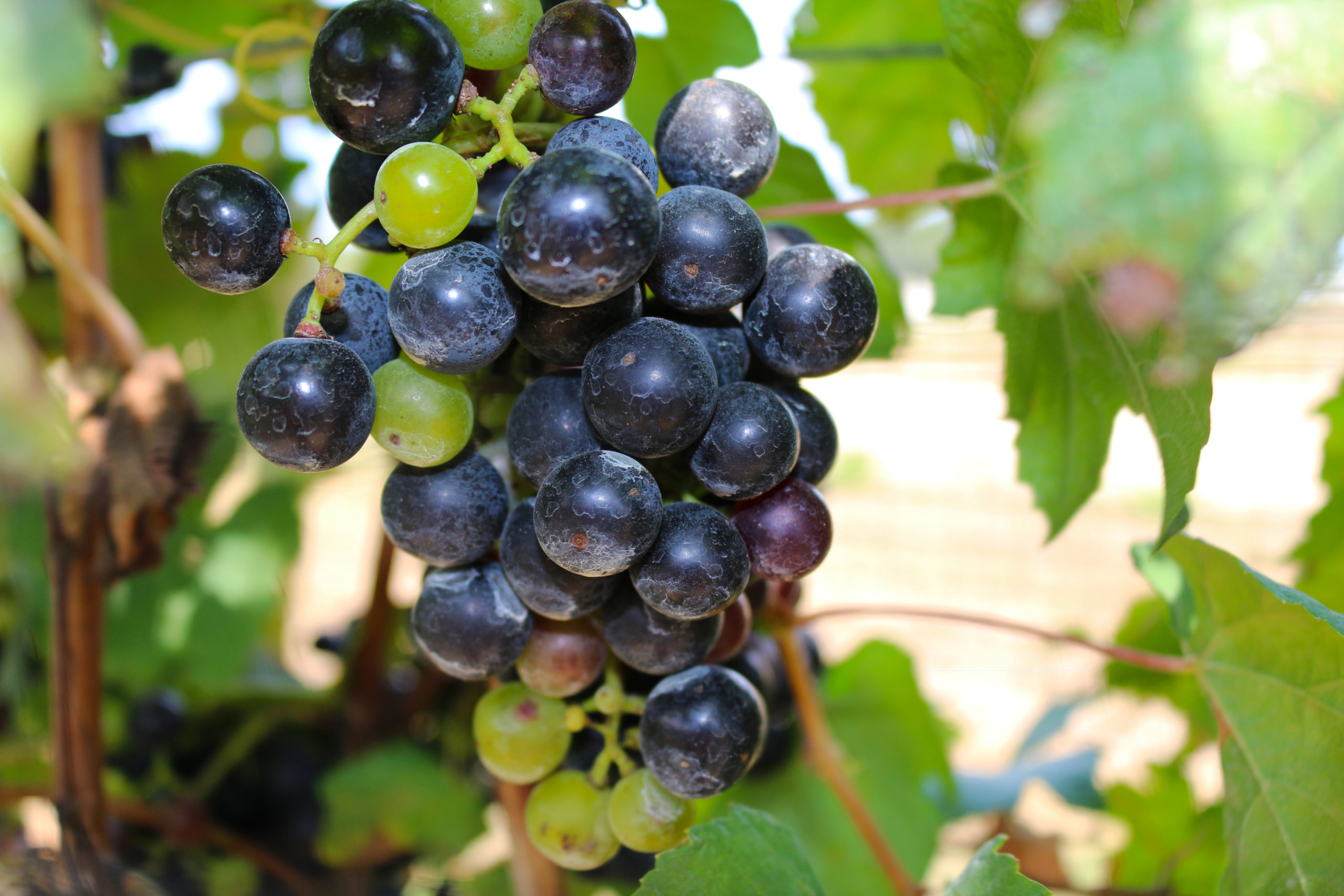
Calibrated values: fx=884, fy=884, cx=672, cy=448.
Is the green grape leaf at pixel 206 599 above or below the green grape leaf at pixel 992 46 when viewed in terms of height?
below

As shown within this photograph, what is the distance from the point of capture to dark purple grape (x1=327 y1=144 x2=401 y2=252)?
36 cm

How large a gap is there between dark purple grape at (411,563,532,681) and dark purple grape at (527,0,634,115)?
0.62ft

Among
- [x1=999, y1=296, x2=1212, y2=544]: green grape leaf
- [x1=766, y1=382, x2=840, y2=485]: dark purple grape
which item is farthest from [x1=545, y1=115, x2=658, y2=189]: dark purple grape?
[x1=999, y1=296, x2=1212, y2=544]: green grape leaf

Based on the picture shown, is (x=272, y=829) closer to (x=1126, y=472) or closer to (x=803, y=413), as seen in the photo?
(x=803, y=413)

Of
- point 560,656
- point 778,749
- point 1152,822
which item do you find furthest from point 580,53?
point 1152,822

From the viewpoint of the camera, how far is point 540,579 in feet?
1.11

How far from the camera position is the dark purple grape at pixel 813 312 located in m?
0.33

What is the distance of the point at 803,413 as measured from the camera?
36 centimetres

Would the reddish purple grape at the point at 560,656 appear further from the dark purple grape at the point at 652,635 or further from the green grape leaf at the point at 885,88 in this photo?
the green grape leaf at the point at 885,88

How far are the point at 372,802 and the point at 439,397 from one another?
40 cm

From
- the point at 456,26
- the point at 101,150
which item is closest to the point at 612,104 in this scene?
the point at 456,26

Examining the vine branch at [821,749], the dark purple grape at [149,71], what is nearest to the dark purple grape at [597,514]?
the vine branch at [821,749]

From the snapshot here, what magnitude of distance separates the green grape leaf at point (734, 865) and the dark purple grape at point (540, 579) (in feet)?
0.35

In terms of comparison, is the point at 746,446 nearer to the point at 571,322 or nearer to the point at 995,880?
the point at 571,322
